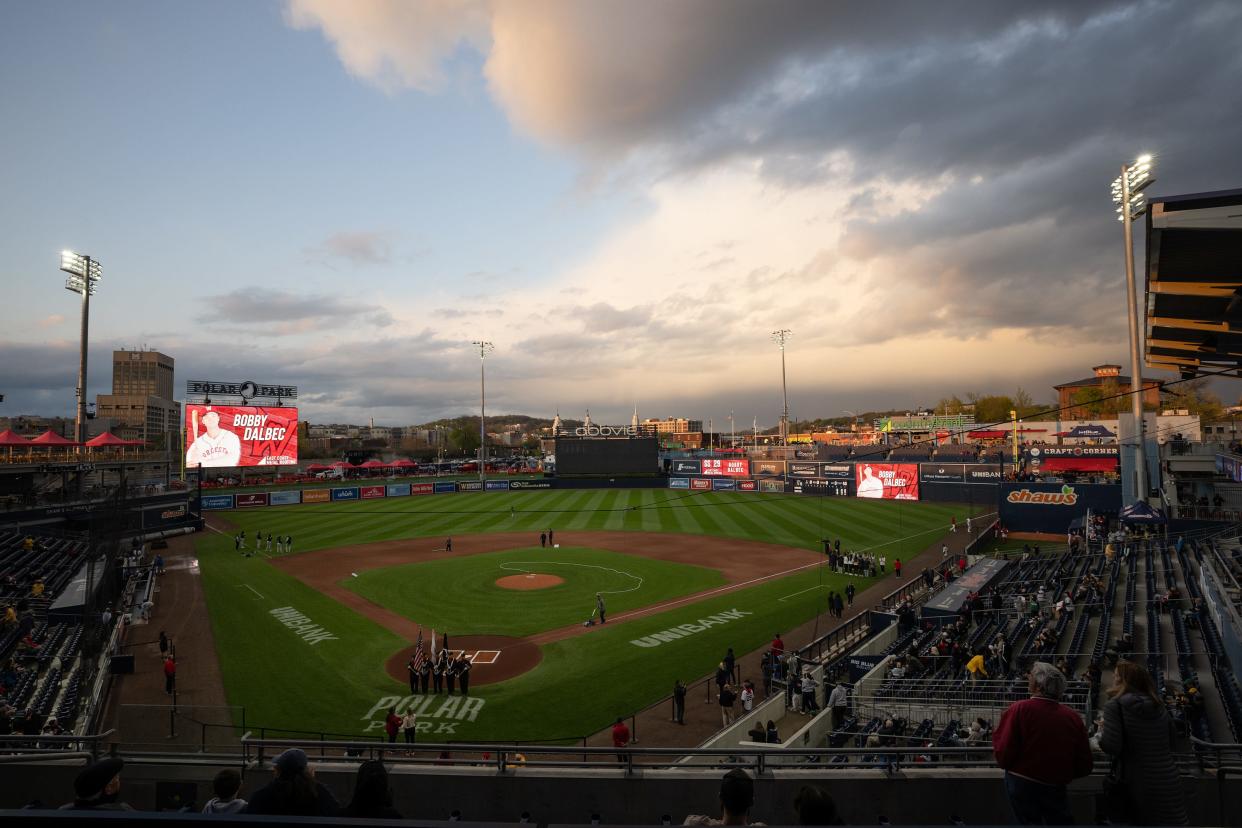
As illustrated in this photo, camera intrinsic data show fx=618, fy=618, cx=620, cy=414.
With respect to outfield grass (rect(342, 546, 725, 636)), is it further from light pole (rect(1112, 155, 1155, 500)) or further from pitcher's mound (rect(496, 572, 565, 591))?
light pole (rect(1112, 155, 1155, 500))

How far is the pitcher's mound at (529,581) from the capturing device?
2927 centimetres

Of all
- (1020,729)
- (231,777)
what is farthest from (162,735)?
(1020,729)

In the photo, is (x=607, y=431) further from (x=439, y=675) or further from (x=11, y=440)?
(x=439, y=675)

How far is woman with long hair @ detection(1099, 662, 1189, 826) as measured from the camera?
13.0 feet

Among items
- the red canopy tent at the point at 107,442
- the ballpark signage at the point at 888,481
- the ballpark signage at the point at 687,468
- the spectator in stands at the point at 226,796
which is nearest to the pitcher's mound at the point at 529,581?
the spectator in stands at the point at 226,796

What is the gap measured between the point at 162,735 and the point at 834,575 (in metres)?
27.9

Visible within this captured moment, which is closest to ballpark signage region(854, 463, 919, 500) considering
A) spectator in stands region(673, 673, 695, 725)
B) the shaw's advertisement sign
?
spectator in stands region(673, 673, 695, 725)

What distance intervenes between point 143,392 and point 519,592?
674 ft

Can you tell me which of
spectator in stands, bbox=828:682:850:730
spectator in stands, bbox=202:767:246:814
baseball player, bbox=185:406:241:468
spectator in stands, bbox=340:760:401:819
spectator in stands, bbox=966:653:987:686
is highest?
baseball player, bbox=185:406:241:468

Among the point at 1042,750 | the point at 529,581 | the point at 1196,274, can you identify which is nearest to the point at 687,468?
the point at 529,581

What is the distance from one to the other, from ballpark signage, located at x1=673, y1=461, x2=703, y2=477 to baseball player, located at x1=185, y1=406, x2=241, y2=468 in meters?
45.0

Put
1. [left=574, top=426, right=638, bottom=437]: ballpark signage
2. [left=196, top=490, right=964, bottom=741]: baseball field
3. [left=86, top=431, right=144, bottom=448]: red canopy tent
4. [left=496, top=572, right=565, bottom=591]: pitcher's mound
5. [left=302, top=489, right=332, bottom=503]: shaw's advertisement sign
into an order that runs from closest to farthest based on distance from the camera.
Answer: [left=196, top=490, right=964, bottom=741]: baseball field < [left=496, top=572, right=565, bottom=591]: pitcher's mound < [left=86, top=431, right=144, bottom=448]: red canopy tent < [left=302, top=489, right=332, bottom=503]: shaw's advertisement sign < [left=574, top=426, right=638, bottom=437]: ballpark signage

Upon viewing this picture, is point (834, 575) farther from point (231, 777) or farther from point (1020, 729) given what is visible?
point (231, 777)

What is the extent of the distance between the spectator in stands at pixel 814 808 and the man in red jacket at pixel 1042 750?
4.78 ft
